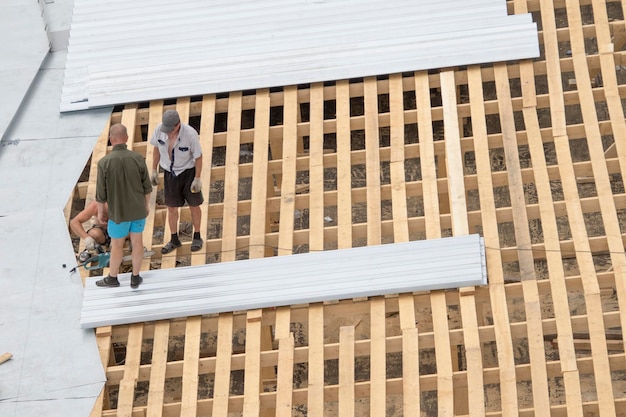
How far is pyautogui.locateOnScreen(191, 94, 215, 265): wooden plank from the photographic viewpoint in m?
7.86

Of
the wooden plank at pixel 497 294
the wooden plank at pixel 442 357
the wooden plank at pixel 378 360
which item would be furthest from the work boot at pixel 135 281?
the wooden plank at pixel 497 294

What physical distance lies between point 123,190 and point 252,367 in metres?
1.42

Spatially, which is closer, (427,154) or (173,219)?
(173,219)

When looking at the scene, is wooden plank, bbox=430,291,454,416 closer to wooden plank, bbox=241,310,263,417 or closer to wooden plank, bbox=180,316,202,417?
wooden plank, bbox=241,310,263,417

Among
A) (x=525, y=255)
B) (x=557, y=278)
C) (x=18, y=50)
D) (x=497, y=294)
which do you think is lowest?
(x=497, y=294)

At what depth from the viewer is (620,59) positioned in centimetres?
870

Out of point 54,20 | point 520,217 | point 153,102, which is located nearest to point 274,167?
point 153,102

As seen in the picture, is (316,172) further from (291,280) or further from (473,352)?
(473,352)

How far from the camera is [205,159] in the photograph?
836 cm

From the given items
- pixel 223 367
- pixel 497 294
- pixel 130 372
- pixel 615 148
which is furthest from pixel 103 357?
pixel 615 148

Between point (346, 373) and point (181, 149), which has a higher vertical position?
point (181, 149)

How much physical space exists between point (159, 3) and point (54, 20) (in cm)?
97

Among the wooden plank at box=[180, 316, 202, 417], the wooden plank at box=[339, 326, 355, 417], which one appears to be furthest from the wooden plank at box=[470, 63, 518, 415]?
the wooden plank at box=[180, 316, 202, 417]

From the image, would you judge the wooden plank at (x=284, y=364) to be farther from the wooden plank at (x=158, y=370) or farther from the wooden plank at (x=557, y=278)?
the wooden plank at (x=557, y=278)
